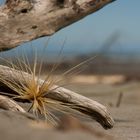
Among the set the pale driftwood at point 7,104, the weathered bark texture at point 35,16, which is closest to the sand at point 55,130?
the pale driftwood at point 7,104

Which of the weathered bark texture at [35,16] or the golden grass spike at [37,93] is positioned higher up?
the weathered bark texture at [35,16]

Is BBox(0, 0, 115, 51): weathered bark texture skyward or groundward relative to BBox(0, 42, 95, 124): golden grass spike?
skyward

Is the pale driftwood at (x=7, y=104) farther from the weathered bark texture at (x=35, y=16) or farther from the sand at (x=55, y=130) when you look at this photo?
the weathered bark texture at (x=35, y=16)

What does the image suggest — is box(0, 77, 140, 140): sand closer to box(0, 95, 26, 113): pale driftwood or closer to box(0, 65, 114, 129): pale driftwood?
box(0, 65, 114, 129): pale driftwood

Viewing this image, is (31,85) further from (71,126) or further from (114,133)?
(71,126)

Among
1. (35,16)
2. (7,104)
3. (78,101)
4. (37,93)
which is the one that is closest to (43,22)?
(35,16)

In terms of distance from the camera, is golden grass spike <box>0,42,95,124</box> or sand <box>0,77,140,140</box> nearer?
sand <box>0,77,140,140</box>

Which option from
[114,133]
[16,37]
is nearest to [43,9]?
[16,37]

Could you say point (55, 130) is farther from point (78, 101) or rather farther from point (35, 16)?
point (35, 16)

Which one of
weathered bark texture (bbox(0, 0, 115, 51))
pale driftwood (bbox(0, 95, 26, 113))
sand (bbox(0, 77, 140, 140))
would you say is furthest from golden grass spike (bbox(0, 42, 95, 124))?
sand (bbox(0, 77, 140, 140))

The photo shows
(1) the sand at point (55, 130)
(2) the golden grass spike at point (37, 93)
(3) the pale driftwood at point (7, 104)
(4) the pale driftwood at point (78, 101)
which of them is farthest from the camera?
(4) the pale driftwood at point (78, 101)
